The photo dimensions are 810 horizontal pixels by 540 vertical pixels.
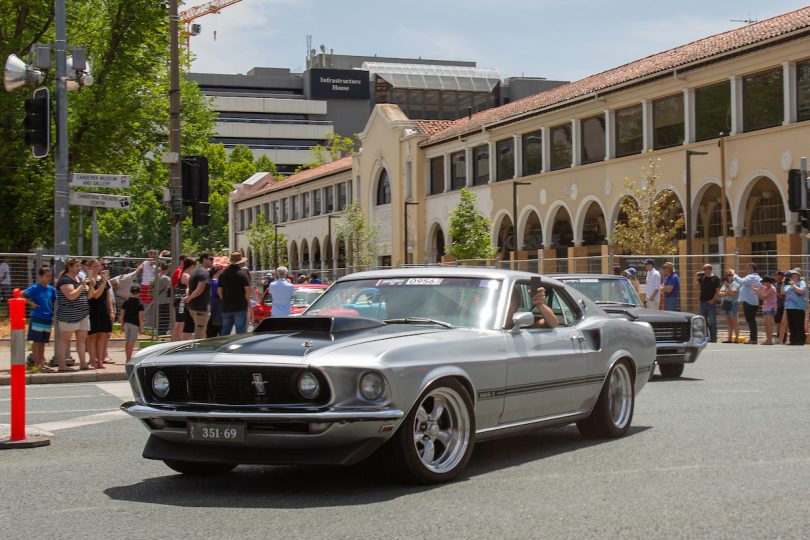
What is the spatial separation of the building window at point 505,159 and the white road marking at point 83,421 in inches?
1744

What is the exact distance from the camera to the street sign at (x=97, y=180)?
18234mm

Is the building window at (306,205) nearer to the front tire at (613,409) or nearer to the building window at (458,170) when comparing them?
the building window at (458,170)

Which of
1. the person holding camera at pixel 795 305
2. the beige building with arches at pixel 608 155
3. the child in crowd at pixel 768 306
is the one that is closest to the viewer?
the person holding camera at pixel 795 305

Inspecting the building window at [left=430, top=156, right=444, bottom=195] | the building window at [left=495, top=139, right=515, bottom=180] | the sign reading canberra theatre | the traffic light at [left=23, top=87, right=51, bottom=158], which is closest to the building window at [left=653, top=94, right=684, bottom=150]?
the building window at [left=495, top=139, right=515, bottom=180]

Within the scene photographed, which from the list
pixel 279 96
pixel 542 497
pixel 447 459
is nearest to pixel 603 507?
pixel 542 497

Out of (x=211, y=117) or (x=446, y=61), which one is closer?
(x=211, y=117)

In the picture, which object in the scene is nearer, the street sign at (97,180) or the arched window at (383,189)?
the street sign at (97,180)

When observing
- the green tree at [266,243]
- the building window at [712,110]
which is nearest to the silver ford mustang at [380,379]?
the building window at [712,110]

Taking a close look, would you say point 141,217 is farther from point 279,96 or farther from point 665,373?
point 665,373

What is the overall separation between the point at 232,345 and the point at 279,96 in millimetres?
134658

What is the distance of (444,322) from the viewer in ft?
27.7

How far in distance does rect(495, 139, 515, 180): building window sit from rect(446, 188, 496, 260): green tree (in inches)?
70.6

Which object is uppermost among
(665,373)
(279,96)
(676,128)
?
(279,96)

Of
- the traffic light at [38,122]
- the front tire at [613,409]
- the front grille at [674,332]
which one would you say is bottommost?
the front tire at [613,409]
